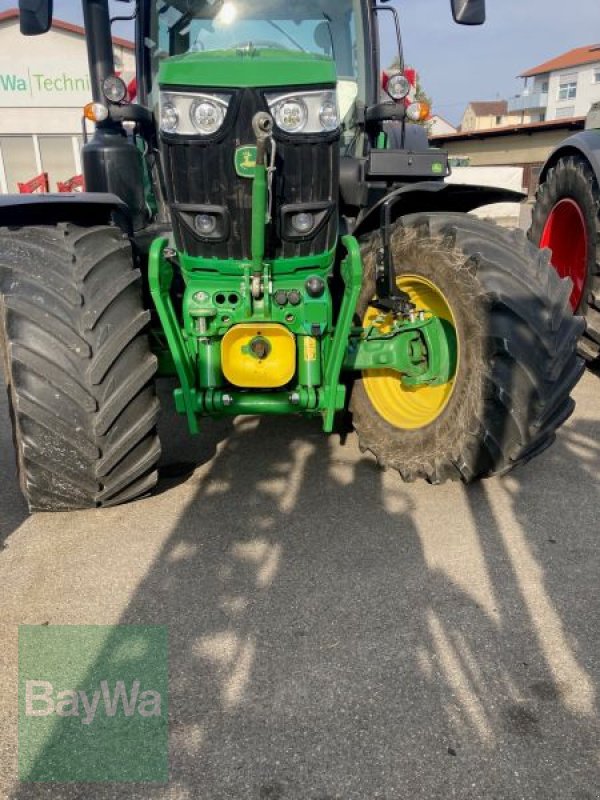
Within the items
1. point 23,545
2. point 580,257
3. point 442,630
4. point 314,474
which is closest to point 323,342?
point 314,474

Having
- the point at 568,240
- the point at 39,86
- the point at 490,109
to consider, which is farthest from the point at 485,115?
the point at 568,240

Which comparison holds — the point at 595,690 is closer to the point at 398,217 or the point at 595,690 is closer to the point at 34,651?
the point at 34,651

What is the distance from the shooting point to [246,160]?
2486 millimetres

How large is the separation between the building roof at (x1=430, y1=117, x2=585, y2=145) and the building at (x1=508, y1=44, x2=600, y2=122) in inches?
1200

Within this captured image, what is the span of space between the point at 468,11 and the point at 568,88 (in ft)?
211

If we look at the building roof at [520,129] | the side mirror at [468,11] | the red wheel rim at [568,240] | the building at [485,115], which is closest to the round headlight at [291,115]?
the side mirror at [468,11]

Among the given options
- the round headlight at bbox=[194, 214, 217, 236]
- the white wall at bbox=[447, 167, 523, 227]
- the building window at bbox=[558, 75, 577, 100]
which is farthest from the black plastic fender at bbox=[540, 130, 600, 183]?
the building window at bbox=[558, 75, 577, 100]

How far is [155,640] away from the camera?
213 centimetres

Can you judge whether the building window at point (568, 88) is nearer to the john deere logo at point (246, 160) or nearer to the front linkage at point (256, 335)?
the front linkage at point (256, 335)

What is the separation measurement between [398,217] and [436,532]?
5.06ft

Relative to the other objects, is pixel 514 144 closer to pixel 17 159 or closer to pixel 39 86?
pixel 39 86

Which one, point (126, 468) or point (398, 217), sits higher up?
point (398, 217)

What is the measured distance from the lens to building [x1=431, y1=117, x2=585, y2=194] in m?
23.8

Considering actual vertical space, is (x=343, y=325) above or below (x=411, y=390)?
above
